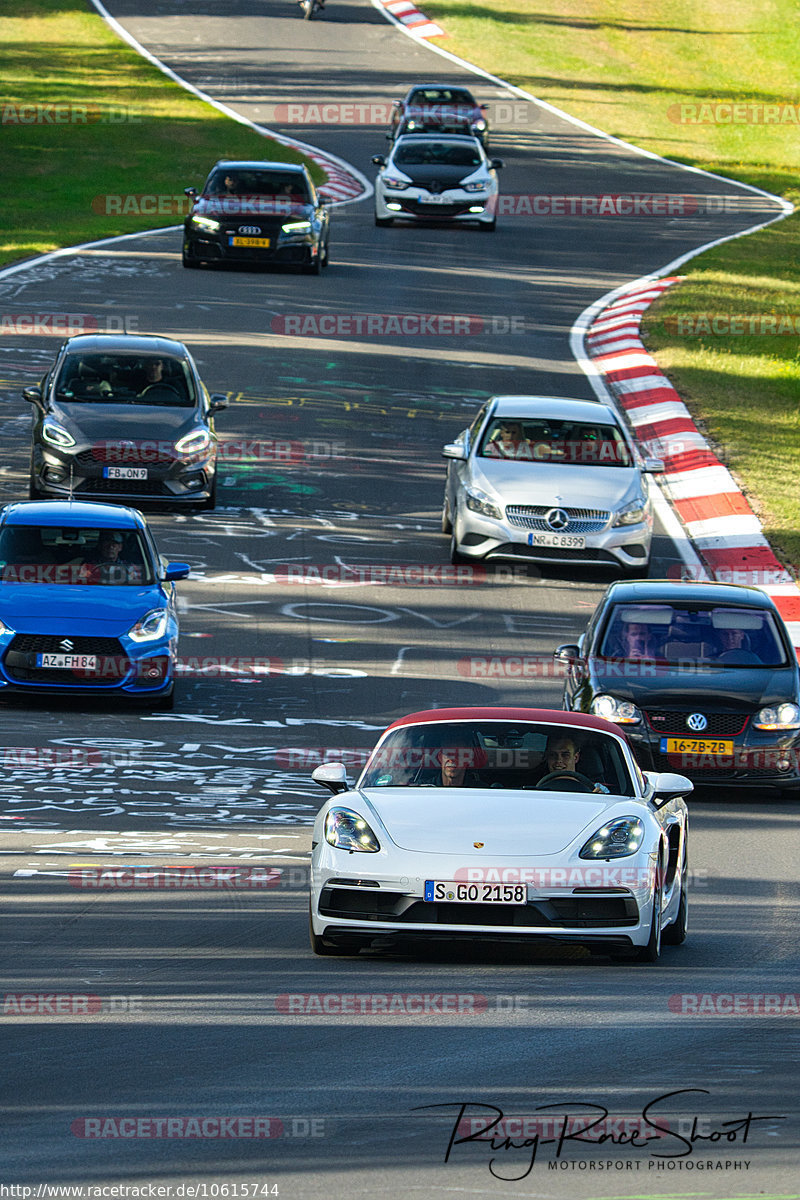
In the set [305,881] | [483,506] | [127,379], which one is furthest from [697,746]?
[127,379]

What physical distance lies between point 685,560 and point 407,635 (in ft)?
12.8

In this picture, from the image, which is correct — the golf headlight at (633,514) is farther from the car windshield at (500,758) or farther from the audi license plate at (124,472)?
the car windshield at (500,758)

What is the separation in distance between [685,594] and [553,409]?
6.59 metres

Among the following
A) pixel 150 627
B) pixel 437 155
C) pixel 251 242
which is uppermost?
pixel 437 155

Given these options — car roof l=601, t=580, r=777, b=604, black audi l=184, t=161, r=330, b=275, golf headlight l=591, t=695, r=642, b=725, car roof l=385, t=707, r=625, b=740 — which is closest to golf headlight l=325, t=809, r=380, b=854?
car roof l=385, t=707, r=625, b=740

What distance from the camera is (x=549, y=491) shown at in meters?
21.7

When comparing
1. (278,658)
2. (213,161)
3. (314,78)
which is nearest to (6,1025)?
(278,658)

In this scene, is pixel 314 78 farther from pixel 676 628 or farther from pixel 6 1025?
pixel 6 1025

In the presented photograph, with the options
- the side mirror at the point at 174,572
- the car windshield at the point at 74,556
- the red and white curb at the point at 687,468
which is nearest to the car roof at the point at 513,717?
the side mirror at the point at 174,572

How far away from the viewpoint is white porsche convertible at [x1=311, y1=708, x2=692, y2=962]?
9.59 m

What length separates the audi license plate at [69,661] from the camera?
1708 cm

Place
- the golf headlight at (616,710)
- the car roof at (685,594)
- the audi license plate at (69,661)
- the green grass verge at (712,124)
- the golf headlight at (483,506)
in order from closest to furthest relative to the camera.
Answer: the golf headlight at (616,710)
the car roof at (685,594)
the audi license plate at (69,661)
the golf headlight at (483,506)
the green grass verge at (712,124)

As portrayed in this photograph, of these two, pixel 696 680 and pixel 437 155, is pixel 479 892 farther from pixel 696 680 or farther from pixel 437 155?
pixel 437 155

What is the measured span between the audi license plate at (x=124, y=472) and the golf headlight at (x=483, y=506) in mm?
3661
